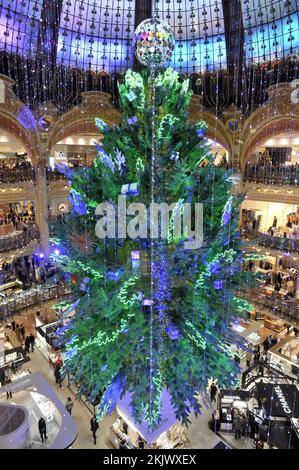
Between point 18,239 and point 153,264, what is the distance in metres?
11.5

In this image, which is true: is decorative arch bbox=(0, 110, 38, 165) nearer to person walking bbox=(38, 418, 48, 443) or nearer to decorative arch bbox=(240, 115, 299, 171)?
decorative arch bbox=(240, 115, 299, 171)

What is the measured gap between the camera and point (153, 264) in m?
5.38

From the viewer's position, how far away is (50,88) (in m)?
16.3

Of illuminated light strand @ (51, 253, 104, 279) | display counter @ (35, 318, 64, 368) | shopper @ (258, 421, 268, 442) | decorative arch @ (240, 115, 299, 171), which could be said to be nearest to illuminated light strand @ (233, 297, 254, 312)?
illuminated light strand @ (51, 253, 104, 279)

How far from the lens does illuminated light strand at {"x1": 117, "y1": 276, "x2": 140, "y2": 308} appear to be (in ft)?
17.1

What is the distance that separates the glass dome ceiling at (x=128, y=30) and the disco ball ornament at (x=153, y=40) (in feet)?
41.6

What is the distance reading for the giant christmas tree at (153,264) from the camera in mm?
5223

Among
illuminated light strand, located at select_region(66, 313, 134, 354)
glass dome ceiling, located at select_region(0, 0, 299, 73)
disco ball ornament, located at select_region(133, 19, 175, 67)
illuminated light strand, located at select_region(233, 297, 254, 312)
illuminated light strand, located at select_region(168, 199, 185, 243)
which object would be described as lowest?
illuminated light strand, located at select_region(66, 313, 134, 354)

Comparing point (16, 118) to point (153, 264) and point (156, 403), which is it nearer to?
point (153, 264)

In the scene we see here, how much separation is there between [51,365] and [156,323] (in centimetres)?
944

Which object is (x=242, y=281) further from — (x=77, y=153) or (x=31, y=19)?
(x=77, y=153)

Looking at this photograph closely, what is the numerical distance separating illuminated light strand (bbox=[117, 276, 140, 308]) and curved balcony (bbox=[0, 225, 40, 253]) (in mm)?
10853

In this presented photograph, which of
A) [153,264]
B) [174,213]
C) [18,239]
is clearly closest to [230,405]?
[153,264]
